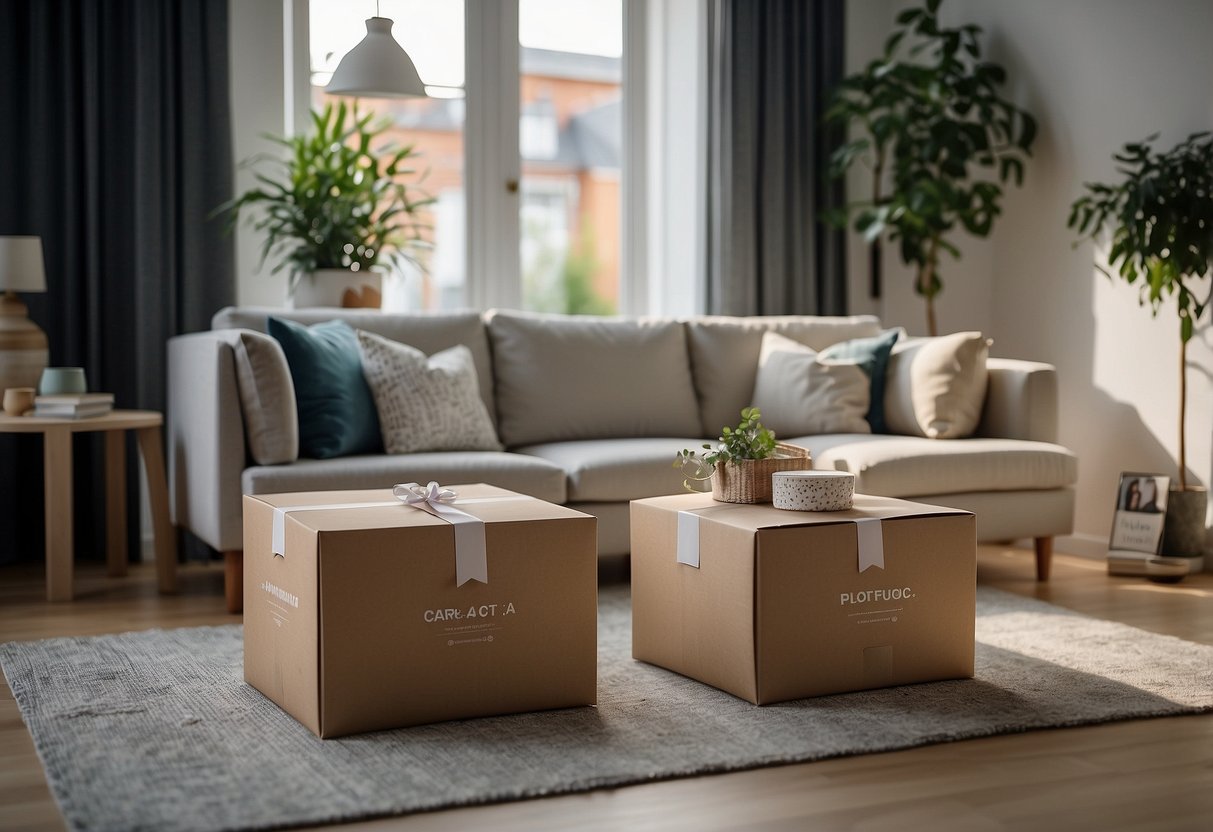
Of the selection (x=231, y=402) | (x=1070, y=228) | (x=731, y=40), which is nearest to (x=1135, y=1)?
(x=1070, y=228)

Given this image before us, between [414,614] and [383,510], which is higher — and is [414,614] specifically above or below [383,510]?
below

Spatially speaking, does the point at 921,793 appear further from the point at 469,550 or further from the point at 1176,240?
the point at 1176,240

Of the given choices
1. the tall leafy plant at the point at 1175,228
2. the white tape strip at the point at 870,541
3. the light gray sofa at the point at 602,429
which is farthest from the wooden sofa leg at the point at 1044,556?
the white tape strip at the point at 870,541

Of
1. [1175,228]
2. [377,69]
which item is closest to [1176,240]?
[1175,228]

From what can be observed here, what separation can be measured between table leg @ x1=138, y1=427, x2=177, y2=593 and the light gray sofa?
58mm

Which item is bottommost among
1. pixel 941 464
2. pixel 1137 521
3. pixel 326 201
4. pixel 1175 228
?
pixel 1137 521

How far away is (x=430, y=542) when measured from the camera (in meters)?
2.25

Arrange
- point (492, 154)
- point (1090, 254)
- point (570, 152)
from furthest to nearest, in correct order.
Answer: point (570, 152) → point (492, 154) → point (1090, 254)

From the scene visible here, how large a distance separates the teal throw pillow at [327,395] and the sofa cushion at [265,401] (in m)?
0.13

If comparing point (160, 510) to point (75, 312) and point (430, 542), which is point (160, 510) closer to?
point (75, 312)

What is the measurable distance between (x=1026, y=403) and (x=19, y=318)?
9.90ft

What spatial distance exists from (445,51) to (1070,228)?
2.33m

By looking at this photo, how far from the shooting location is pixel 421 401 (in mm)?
3660

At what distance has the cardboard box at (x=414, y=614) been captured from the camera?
219 cm
